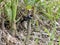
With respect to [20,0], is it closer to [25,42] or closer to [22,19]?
[22,19]

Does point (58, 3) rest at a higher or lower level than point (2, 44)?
higher

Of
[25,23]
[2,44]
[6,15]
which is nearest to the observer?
[2,44]

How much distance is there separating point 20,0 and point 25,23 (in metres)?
0.22

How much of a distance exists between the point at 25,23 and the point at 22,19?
5 cm

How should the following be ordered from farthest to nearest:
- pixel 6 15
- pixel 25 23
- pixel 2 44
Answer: pixel 25 23
pixel 6 15
pixel 2 44

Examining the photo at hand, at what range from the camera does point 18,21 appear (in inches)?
81.3

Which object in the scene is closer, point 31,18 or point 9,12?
point 9,12

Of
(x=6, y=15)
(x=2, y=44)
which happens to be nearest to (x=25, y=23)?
(x=6, y=15)

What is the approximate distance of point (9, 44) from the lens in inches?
73.2

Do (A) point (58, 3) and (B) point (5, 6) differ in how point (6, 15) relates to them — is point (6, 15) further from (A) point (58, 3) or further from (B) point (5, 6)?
(A) point (58, 3)

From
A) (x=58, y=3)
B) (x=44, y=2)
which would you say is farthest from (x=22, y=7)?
(x=58, y=3)

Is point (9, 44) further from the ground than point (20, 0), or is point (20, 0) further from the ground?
point (20, 0)

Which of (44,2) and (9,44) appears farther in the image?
(44,2)

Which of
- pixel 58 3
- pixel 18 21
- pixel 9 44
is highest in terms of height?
pixel 58 3
